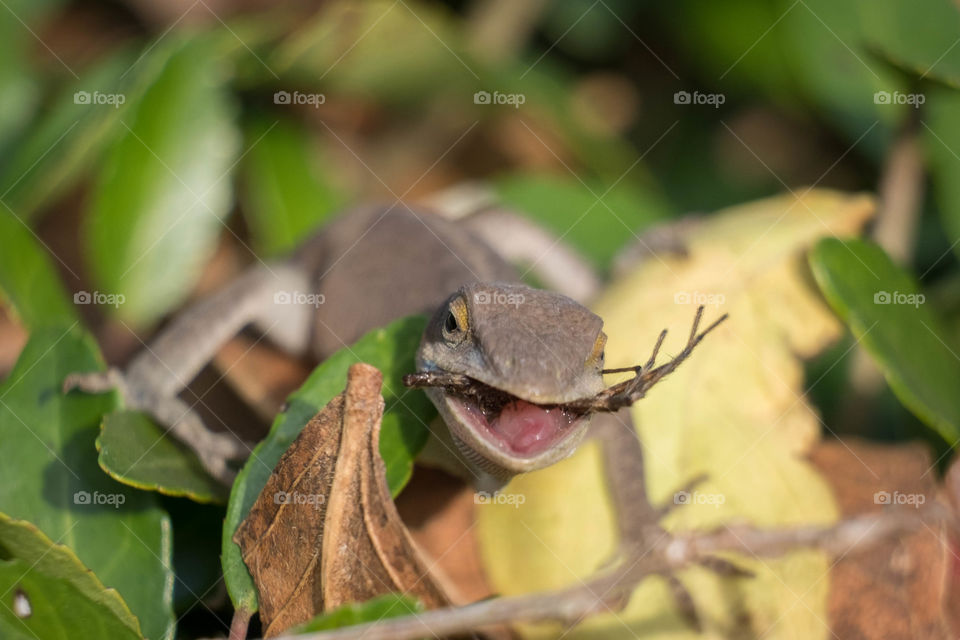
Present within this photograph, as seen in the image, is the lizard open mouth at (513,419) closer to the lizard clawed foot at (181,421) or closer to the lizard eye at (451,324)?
the lizard eye at (451,324)

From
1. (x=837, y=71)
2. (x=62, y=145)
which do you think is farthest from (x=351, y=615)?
(x=837, y=71)

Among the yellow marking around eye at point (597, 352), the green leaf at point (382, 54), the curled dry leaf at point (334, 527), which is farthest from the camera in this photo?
the green leaf at point (382, 54)

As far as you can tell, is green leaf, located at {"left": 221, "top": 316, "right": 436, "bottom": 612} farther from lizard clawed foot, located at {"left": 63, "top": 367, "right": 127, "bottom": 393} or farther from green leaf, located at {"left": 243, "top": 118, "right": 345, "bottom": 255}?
green leaf, located at {"left": 243, "top": 118, "right": 345, "bottom": 255}

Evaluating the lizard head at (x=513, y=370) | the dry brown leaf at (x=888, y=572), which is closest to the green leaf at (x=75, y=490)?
the lizard head at (x=513, y=370)

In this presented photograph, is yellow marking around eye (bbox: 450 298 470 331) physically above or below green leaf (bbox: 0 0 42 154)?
below

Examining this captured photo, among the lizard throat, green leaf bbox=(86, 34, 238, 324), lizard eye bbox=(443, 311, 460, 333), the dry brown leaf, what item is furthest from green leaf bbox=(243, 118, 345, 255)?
the dry brown leaf

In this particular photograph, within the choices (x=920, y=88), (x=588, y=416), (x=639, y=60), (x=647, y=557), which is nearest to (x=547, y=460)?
(x=588, y=416)

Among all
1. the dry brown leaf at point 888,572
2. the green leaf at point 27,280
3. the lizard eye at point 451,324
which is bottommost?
the dry brown leaf at point 888,572
